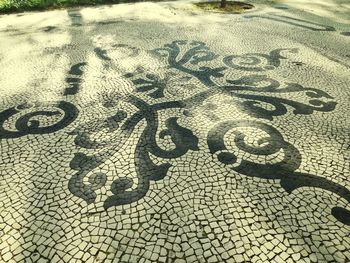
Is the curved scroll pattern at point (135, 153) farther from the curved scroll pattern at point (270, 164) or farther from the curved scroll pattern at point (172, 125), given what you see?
the curved scroll pattern at point (270, 164)

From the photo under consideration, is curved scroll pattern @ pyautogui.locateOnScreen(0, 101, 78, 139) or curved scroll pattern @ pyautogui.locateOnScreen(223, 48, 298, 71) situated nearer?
curved scroll pattern @ pyautogui.locateOnScreen(0, 101, 78, 139)

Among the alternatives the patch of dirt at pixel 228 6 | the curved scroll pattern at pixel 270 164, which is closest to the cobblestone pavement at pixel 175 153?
the curved scroll pattern at pixel 270 164

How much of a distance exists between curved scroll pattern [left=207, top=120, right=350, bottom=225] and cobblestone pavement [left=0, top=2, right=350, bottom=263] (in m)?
0.01

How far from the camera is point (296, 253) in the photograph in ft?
6.02

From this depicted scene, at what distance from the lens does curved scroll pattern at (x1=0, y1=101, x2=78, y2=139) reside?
3020mm

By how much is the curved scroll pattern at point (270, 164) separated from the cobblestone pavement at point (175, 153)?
1 centimetres

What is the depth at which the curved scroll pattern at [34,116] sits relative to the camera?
302 centimetres

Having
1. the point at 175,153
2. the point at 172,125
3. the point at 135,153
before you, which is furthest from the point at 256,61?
the point at 135,153

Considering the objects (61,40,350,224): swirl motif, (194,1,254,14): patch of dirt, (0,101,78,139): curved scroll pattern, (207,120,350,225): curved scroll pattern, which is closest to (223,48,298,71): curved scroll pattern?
(61,40,350,224): swirl motif

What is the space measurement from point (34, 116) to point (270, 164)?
95.6 inches

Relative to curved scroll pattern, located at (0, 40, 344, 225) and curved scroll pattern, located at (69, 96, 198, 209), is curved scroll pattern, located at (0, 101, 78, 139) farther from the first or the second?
curved scroll pattern, located at (69, 96, 198, 209)

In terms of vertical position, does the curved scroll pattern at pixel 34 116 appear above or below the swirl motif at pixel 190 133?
below

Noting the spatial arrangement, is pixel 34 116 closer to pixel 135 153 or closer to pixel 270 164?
pixel 135 153

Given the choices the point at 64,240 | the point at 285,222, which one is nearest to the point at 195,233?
the point at 285,222
